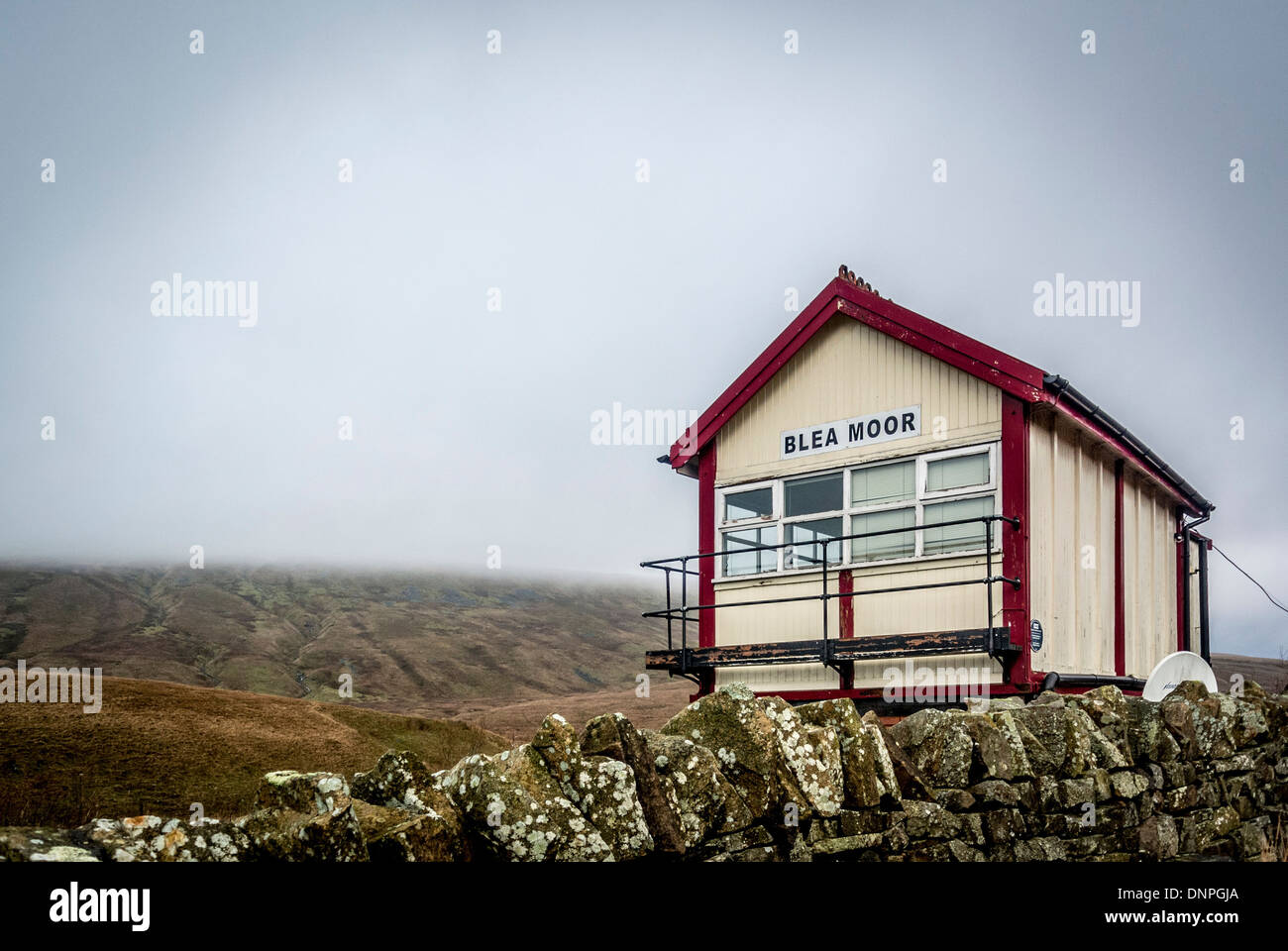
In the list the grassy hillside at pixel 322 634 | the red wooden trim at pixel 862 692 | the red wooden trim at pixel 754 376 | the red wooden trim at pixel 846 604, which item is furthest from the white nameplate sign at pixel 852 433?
the grassy hillside at pixel 322 634

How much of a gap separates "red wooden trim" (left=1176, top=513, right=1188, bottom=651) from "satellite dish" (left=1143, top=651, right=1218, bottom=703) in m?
3.63

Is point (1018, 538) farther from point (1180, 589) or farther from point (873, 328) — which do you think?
point (1180, 589)

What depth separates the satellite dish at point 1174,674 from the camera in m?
13.3

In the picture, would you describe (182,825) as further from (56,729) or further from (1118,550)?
(1118,550)

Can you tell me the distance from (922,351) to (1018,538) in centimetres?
274

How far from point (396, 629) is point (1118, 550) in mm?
53011

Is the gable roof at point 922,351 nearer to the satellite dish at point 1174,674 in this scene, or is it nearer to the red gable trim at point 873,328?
the red gable trim at point 873,328

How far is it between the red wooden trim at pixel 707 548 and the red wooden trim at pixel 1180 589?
8.11m

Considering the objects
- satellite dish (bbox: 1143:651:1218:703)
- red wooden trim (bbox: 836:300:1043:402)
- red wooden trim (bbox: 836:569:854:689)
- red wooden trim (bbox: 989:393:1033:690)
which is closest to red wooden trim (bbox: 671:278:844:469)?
red wooden trim (bbox: 836:300:1043:402)

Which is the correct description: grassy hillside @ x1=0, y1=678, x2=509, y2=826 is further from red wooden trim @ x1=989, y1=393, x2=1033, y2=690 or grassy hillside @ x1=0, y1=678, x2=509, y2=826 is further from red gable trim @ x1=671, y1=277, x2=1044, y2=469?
red wooden trim @ x1=989, y1=393, x2=1033, y2=690

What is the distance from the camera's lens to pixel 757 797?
571 cm

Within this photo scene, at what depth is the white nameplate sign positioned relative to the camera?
46.3 ft

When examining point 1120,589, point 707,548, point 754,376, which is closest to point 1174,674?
point 1120,589
